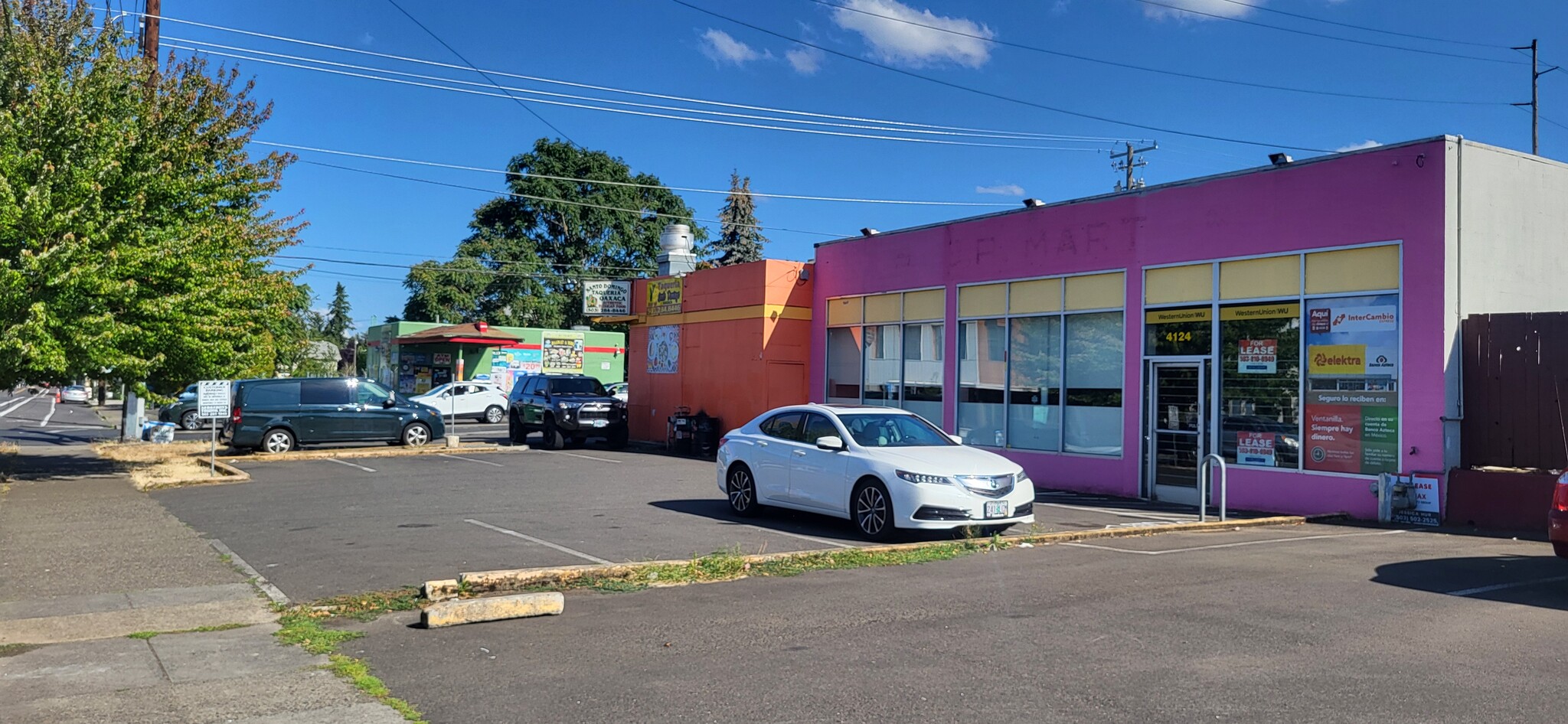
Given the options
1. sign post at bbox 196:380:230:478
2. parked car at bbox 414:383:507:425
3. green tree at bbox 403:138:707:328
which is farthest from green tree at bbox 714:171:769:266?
sign post at bbox 196:380:230:478

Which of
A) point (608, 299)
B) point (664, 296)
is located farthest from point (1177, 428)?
point (608, 299)

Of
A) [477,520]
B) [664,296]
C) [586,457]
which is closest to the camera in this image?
[477,520]

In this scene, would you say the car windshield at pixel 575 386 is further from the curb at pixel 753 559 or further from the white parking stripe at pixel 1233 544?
the white parking stripe at pixel 1233 544

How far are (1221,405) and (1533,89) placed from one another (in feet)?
117

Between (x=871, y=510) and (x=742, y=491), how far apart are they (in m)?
2.50

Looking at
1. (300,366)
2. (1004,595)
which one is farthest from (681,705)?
(300,366)

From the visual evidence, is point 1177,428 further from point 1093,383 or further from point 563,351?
point 563,351

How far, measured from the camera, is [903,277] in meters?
21.7

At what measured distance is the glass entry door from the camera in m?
15.8

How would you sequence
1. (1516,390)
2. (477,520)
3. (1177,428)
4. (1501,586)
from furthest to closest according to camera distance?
(1177,428) < (477,520) < (1516,390) < (1501,586)

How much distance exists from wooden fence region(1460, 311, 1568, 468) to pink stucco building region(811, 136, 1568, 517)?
31cm

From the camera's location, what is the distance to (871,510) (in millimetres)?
11570

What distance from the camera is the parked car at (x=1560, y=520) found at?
27.0ft

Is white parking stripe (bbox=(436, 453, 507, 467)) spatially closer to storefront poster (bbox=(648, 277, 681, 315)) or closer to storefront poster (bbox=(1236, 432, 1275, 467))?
storefront poster (bbox=(648, 277, 681, 315))
